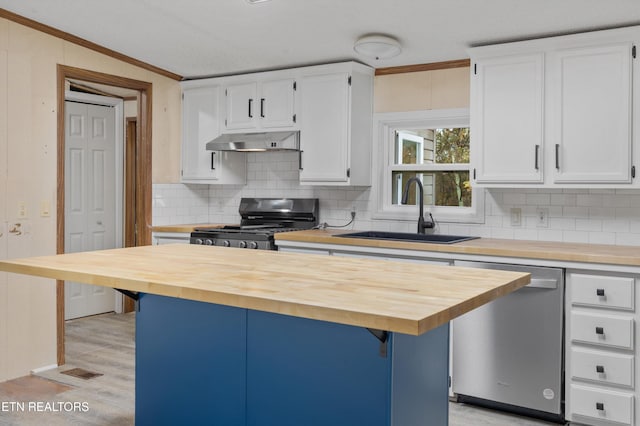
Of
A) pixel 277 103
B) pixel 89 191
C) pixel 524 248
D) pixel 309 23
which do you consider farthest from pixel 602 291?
pixel 89 191

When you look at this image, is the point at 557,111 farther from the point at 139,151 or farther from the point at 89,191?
the point at 89,191

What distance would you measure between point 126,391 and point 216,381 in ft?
5.20

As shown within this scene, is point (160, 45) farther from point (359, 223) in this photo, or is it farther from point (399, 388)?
point (399, 388)

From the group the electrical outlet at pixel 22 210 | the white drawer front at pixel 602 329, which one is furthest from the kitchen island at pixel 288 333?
the electrical outlet at pixel 22 210

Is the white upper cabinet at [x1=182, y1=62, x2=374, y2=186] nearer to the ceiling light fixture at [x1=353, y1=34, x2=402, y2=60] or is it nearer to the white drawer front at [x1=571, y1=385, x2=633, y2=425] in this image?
the ceiling light fixture at [x1=353, y1=34, x2=402, y2=60]

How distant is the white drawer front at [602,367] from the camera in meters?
3.02

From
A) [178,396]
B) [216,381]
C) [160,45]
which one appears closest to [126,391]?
[178,396]

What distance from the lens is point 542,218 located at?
3938 mm

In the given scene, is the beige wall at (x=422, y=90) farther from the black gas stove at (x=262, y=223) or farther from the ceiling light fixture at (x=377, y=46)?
the black gas stove at (x=262, y=223)

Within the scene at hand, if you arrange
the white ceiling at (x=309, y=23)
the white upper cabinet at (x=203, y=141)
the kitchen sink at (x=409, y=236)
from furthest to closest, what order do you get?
the white upper cabinet at (x=203, y=141), the kitchen sink at (x=409, y=236), the white ceiling at (x=309, y=23)

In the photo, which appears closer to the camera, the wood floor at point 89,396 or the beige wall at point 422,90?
the wood floor at point 89,396

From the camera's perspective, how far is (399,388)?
1911 millimetres

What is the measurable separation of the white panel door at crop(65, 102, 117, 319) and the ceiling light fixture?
3.01m

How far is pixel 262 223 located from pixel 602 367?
302 cm
